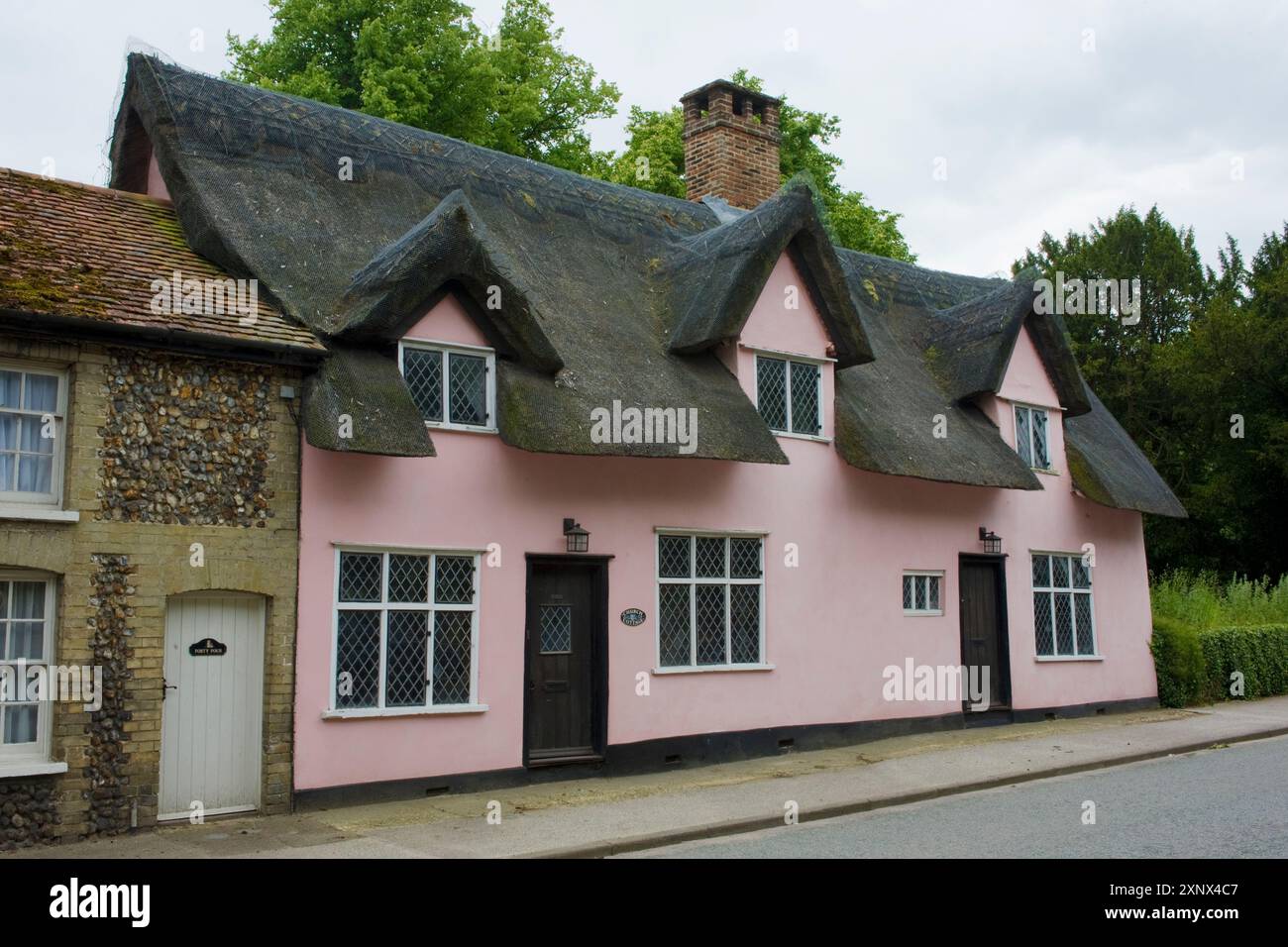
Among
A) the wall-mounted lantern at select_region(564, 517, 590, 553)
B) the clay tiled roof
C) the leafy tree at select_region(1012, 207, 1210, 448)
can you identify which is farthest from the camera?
the leafy tree at select_region(1012, 207, 1210, 448)

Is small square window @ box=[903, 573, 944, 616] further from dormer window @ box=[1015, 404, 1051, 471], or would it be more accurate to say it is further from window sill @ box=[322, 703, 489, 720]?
window sill @ box=[322, 703, 489, 720]

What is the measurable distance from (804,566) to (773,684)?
1557 mm

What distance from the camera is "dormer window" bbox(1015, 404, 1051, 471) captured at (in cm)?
1843

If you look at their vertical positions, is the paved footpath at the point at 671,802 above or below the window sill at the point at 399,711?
below

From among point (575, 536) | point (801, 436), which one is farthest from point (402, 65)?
point (575, 536)

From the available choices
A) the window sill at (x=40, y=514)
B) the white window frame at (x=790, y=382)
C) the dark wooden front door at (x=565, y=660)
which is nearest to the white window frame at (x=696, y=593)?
the dark wooden front door at (x=565, y=660)

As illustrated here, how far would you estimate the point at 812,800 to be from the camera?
11336 millimetres

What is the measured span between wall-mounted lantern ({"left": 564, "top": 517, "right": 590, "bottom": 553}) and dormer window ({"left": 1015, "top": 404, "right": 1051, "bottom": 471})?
8.37 meters

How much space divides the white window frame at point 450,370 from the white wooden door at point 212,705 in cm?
264

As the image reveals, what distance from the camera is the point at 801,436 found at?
50.1 ft

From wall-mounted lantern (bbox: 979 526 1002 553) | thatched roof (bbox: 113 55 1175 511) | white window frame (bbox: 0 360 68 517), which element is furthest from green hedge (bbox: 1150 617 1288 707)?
white window frame (bbox: 0 360 68 517)

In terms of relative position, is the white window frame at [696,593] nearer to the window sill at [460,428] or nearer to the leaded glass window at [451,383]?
the window sill at [460,428]

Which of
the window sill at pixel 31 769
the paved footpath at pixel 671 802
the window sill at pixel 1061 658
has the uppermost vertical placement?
the window sill at pixel 1061 658

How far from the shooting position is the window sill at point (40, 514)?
945 centimetres
